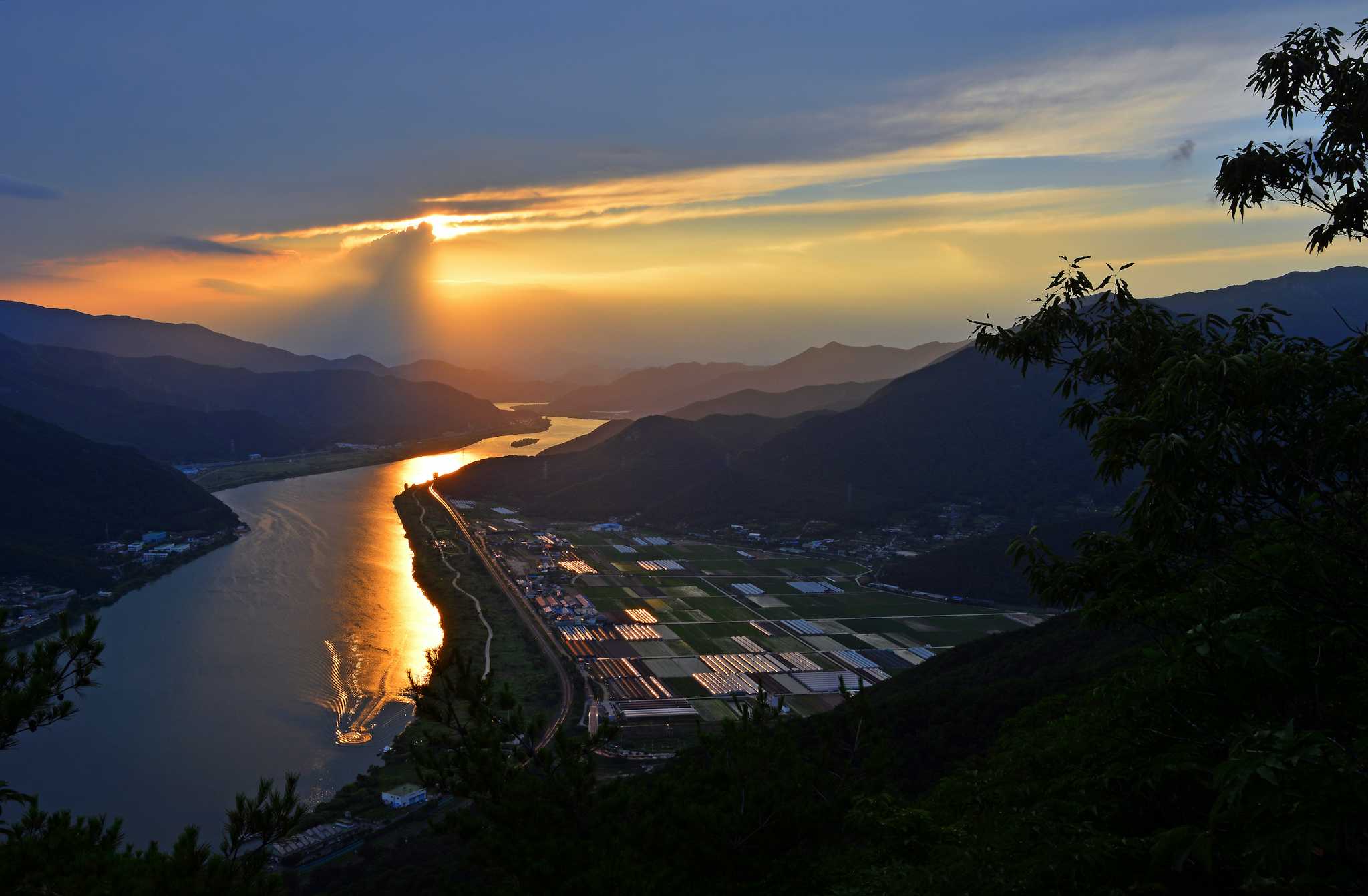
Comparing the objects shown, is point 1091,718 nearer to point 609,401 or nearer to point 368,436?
point 368,436

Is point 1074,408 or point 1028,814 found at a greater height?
point 1074,408

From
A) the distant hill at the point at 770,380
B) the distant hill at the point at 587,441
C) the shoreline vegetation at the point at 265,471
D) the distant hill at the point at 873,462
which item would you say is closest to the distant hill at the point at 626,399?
the distant hill at the point at 770,380

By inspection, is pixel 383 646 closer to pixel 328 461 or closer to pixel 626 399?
pixel 328 461

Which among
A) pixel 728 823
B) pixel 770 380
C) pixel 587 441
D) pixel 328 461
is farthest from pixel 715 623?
pixel 770 380

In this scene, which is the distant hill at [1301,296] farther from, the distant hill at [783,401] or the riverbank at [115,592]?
the riverbank at [115,592]

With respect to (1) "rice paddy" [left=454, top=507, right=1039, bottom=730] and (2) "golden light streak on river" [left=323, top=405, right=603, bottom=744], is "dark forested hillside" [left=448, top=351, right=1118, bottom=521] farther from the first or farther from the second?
(2) "golden light streak on river" [left=323, top=405, right=603, bottom=744]

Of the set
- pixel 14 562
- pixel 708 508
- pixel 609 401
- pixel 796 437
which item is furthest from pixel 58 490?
pixel 609 401
